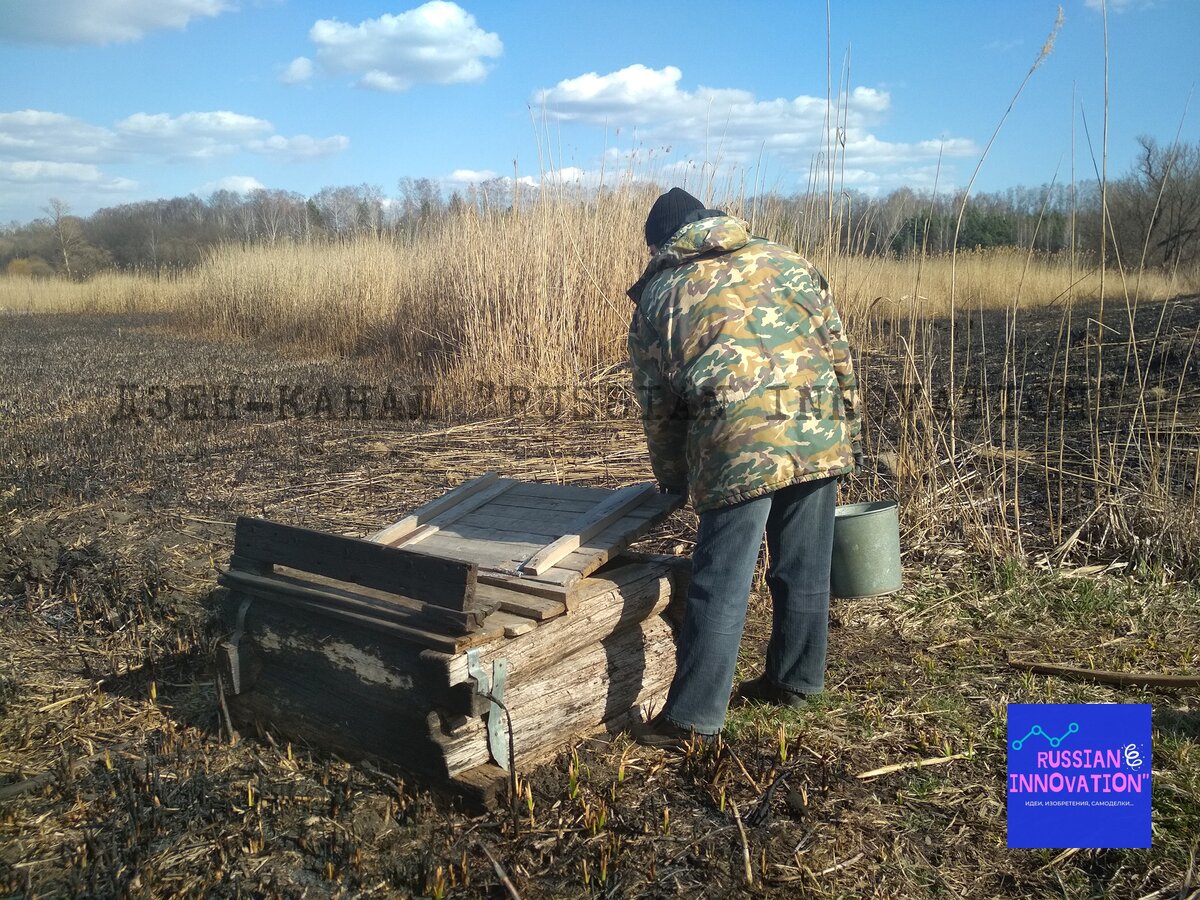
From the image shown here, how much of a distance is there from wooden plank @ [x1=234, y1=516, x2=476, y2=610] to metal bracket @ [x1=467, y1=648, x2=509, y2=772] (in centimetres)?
17

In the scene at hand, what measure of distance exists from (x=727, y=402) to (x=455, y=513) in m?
1.26

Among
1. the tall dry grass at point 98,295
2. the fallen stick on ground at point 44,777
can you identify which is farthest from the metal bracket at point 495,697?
the tall dry grass at point 98,295

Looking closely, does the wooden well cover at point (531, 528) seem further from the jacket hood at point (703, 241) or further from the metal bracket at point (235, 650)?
the jacket hood at point (703, 241)

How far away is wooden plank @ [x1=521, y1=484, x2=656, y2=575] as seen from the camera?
279 centimetres

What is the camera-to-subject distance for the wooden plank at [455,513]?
3223 millimetres

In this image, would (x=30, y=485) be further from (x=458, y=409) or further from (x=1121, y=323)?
(x=1121, y=323)

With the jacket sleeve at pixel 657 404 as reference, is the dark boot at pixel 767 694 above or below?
below

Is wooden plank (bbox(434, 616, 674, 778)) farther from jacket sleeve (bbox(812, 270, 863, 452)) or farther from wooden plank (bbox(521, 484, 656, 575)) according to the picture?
jacket sleeve (bbox(812, 270, 863, 452))

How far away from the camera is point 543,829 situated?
2.40 meters

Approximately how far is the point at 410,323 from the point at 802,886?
1022 cm

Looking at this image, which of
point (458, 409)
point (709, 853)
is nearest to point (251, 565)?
point (709, 853)

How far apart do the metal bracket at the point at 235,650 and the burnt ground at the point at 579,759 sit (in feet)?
0.68

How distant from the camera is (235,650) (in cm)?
289

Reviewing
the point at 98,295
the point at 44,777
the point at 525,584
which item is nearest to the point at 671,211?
the point at 525,584
